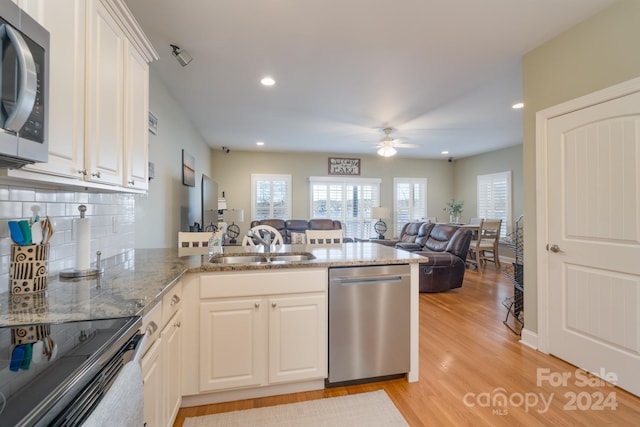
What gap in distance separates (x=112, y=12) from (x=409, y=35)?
2029 mm

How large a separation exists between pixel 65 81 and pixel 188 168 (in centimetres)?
334

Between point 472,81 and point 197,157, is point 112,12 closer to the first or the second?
point 472,81

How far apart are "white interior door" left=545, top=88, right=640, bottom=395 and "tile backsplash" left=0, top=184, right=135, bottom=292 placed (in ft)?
11.1

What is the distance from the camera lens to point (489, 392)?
1.95m

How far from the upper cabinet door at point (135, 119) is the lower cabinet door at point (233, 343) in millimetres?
874

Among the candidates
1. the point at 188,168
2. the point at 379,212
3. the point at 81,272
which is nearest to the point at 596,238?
the point at 81,272

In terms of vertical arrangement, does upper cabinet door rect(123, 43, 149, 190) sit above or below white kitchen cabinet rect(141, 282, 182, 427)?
above

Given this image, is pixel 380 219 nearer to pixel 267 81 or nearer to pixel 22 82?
pixel 267 81

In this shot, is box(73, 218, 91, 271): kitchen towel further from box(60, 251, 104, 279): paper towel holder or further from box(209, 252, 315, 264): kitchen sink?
box(209, 252, 315, 264): kitchen sink

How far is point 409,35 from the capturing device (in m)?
2.36

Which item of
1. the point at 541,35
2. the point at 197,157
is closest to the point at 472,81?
the point at 541,35

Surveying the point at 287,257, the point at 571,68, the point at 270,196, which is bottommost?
the point at 287,257

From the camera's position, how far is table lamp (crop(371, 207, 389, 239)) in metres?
7.21

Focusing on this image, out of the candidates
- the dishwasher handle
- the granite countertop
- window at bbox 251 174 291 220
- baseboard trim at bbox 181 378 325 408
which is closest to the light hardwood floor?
baseboard trim at bbox 181 378 325 408
